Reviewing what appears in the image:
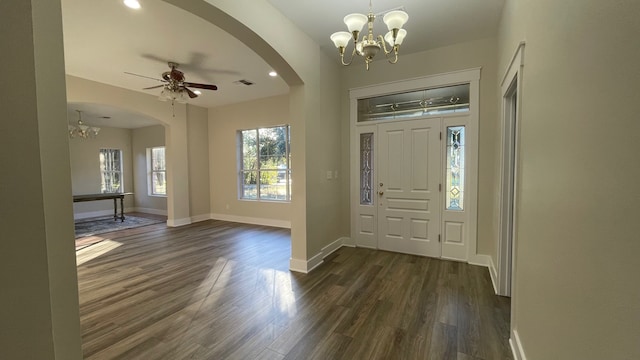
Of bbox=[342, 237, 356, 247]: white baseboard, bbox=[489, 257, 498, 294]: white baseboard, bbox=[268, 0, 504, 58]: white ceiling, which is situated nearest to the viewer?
bbox=[268, 0, 504, 58]: white ceiling

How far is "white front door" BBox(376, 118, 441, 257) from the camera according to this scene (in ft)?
12.8

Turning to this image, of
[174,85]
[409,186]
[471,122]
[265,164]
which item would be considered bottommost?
[409,186]

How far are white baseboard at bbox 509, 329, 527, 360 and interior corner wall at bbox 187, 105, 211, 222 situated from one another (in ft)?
22.2

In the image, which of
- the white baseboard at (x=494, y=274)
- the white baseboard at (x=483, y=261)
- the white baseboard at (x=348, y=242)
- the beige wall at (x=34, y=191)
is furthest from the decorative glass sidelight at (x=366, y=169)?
the beige wall at (x=34, y=191)

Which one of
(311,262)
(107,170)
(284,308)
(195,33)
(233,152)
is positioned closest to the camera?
(284,308)

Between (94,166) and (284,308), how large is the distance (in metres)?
8.88

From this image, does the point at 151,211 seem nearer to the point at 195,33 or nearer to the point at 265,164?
the point at 265,164

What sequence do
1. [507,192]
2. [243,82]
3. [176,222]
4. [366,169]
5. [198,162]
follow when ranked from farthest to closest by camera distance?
[198,162]
[176,222]
[243,82]
[366,169]
[507,192]

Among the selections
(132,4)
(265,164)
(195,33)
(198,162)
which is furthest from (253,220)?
Answer: (132,4)

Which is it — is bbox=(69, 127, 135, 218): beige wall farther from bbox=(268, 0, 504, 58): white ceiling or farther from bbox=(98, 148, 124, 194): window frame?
bbox=(268, 0, 504, 58): white ceiling

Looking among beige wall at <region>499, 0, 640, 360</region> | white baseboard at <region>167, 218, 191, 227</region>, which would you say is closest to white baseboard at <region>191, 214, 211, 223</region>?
white baseboard at <region>167, 218, 191, 227</region>

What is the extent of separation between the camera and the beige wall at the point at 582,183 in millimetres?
777

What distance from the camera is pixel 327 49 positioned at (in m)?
3.90

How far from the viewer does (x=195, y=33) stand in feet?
10.7
